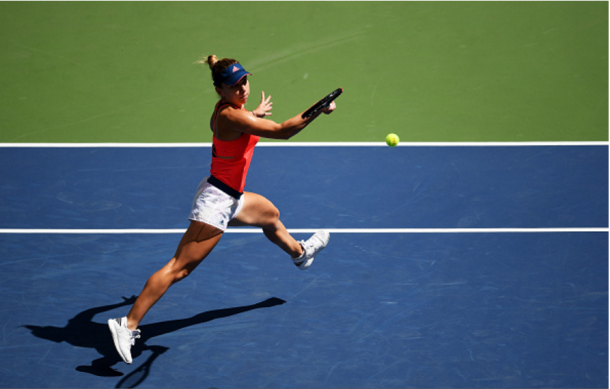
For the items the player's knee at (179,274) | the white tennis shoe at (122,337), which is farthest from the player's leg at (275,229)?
the white tennis shoe at (122,337)

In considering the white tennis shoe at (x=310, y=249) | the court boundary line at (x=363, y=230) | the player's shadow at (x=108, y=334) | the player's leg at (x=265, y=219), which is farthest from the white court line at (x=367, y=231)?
the player's shadow at (x=108, y=334)

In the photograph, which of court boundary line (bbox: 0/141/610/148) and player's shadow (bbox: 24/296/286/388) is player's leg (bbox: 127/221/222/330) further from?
court boundary line (bbox: 0/141/610/148)

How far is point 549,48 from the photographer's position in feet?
32.9

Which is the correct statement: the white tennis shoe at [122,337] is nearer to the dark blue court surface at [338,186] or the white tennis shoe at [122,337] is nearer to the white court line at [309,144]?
the dark blue court surface at [338,186]

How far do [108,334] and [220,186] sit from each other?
147 cm

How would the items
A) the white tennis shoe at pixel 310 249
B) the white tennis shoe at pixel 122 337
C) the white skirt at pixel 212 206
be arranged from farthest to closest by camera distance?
the white tennis shoe at pixel 310 249
the white skirt at pixel 212 206
the white tennis shoe at pixel 122 337

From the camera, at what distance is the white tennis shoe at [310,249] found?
6246mm

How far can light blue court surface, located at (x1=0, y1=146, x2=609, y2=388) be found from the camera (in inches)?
209

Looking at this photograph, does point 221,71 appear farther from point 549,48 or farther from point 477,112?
point 549,48

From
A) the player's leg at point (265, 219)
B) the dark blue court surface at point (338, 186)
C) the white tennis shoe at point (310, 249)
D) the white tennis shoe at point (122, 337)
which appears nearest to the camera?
the white tennis shoe at point (122, 337)

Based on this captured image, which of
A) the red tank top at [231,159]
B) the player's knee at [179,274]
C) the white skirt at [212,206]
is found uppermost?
the red tank top at [231,159]

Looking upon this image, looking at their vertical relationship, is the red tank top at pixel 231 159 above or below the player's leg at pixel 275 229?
above

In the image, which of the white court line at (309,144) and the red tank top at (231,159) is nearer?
the red tank top at (231,159)

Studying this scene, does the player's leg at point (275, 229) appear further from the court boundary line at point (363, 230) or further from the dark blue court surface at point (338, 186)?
the dark blue court surface at point (338, 186)
